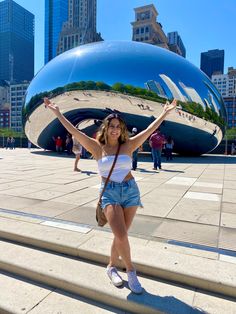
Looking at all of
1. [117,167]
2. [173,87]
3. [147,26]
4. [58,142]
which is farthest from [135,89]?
[147,26]

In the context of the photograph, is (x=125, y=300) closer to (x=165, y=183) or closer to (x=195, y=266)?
(x=195, y=266)

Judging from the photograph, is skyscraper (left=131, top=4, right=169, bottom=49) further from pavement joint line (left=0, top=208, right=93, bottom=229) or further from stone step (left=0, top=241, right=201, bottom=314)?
stone step (left=0, top=241, right=201, bottom=314)

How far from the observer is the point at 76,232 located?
12.9 ft

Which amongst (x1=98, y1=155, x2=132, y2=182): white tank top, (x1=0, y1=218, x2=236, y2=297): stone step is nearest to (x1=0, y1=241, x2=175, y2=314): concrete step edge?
(x1=0, y1=218, x2=236, y2=297): stone step

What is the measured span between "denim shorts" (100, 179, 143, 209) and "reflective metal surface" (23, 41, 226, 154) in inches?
505

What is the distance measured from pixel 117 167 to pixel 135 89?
1287cm

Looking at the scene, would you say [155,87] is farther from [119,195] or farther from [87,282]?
[87,282]

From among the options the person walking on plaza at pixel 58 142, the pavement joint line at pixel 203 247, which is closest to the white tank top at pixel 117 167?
the pavement joint line at pixel 203 247

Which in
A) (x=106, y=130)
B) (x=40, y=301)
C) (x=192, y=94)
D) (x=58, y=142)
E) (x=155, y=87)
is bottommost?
(x=40, y=301)

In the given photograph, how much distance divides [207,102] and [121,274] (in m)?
14.6

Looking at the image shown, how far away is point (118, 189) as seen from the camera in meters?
2.77

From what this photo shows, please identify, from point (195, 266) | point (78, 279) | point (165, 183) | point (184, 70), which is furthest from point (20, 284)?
point (184, 70)

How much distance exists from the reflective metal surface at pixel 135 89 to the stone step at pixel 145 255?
39.8 feet

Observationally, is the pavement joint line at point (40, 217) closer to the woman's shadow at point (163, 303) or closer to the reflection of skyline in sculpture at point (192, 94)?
the woman's shadow at point (163, 303)
